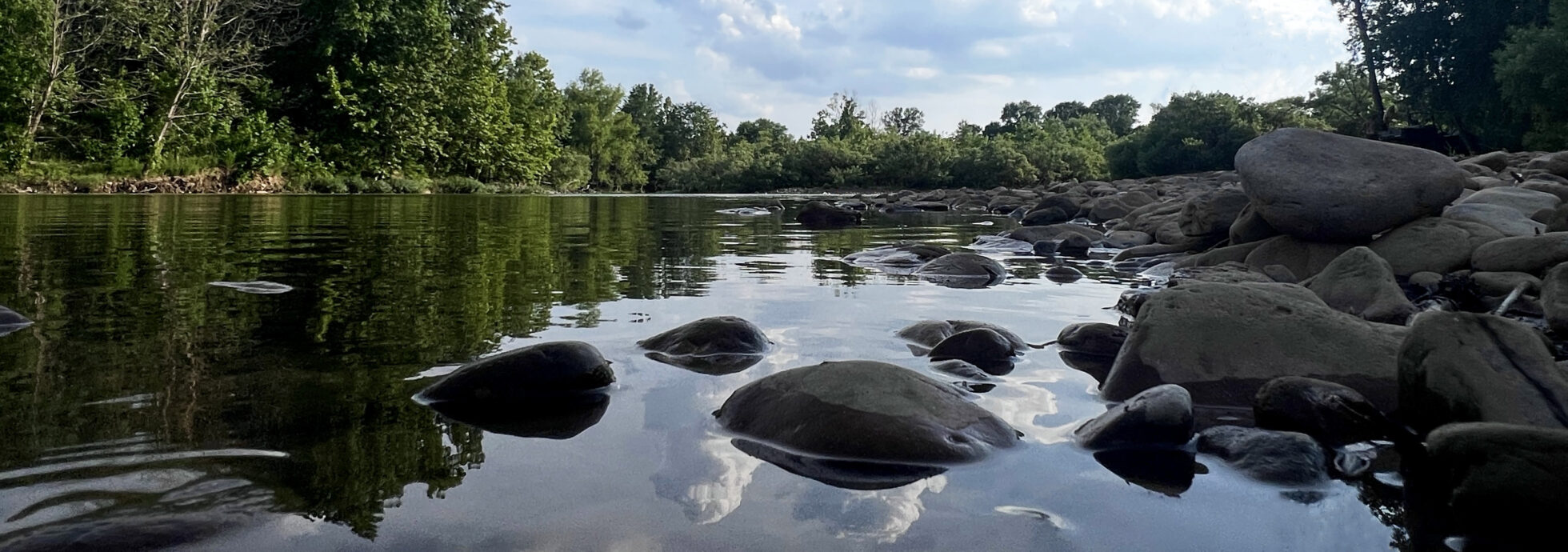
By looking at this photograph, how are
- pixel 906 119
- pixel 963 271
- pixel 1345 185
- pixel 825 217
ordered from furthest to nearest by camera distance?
1. pixel 906 119
2. pixel 825 217
3. pixel 963 271
4. pixel 1345 185

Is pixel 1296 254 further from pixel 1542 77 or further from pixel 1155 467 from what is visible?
pixel 1542 77

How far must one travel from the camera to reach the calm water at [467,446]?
170cm

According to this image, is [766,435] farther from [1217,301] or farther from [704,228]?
[704,228]

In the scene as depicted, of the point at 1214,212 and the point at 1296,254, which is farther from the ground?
the point at 1214,212

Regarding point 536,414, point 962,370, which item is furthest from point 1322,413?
point 536,414

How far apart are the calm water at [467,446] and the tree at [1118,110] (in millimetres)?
103477

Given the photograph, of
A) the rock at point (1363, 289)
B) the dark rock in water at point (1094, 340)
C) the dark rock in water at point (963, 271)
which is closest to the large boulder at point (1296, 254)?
the rock at point (1363, 289)

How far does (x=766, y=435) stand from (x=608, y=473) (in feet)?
1.60

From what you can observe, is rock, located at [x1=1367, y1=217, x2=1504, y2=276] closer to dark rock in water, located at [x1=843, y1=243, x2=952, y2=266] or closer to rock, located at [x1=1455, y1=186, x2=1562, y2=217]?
rock, located at [x1=1455, y1=186, x2=1562, y2=217]

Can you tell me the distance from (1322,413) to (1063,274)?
13.8 feet

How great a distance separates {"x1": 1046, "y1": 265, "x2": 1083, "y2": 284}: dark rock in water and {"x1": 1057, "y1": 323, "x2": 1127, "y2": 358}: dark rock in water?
2513mm

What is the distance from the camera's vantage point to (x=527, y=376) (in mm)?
2781

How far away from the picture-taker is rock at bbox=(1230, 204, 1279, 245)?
684 cm

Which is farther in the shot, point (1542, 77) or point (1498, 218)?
point (1542, 77)
